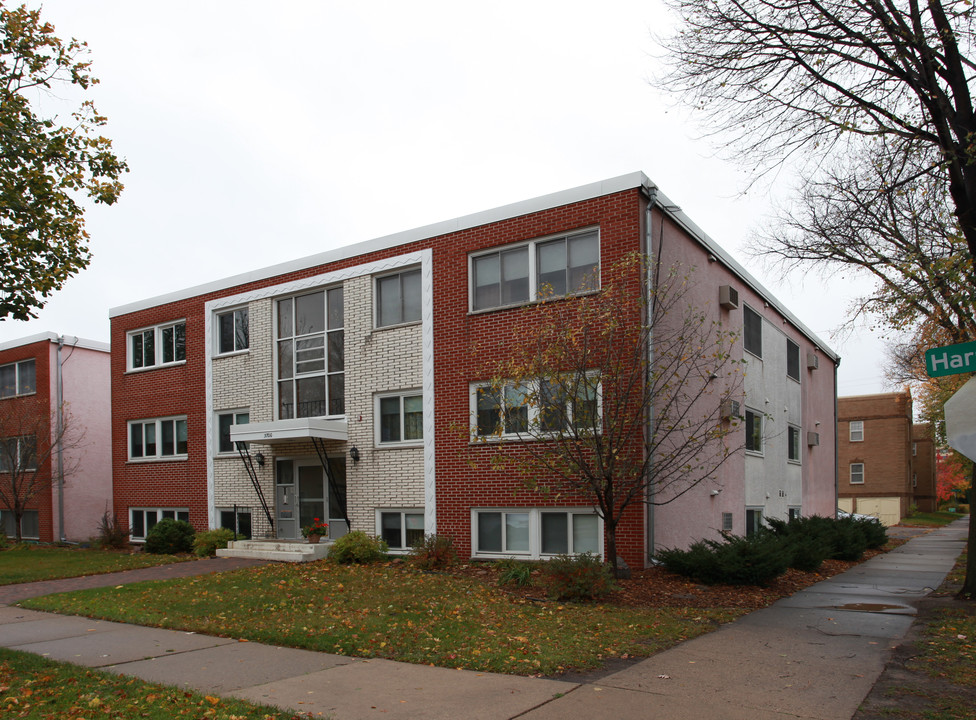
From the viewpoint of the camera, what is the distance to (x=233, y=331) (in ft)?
68.4

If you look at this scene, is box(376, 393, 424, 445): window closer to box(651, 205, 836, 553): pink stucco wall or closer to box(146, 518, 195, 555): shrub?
box(651, 205, 836, 553): pink stucco wall

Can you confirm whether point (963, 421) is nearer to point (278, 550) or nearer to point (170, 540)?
point (278, 550)

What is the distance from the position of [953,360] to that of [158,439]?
20.6 meters

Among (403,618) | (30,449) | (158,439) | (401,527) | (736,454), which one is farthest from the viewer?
(30,449)

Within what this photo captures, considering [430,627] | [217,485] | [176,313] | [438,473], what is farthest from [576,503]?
[176,313]

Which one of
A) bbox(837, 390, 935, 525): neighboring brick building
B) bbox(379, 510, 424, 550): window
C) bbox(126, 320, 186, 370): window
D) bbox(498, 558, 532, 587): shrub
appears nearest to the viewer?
bbox(498, 558, 532, 587): shrub

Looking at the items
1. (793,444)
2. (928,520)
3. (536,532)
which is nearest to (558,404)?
(536,532)

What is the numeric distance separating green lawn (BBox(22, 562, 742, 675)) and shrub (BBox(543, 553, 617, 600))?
0.34 metres

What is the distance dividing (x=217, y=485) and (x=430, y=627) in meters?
12.6

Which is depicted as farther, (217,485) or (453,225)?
(217,485)

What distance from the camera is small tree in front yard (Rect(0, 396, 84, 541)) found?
25016 millimetres

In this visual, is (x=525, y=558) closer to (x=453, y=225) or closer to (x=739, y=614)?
(x=739, y=614)

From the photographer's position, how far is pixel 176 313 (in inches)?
875

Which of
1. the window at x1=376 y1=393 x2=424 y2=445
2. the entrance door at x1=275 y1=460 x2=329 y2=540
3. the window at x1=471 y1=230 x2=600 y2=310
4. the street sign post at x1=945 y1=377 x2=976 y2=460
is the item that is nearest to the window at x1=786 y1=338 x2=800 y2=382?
the window at x1=471 y1=230 x2=600 y2=310
